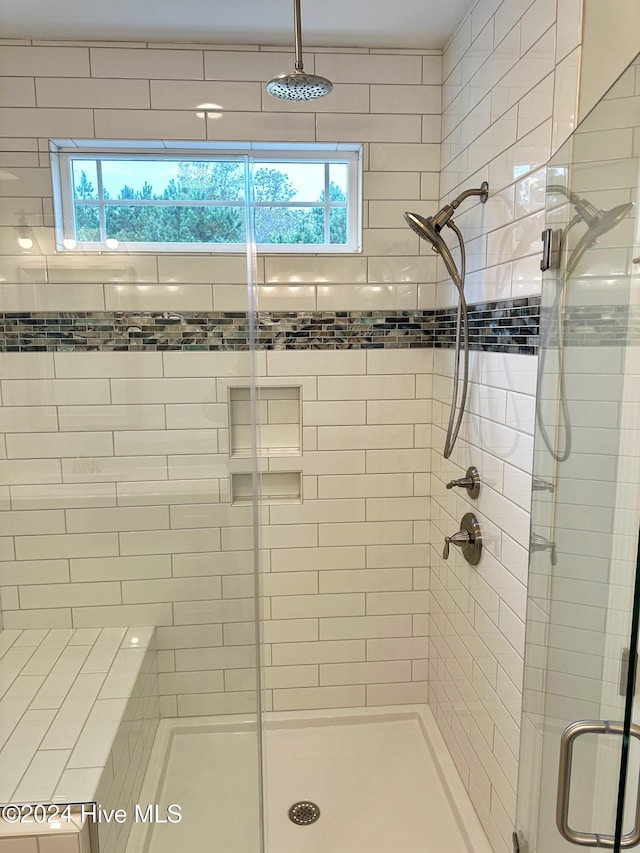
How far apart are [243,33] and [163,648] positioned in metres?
2.31

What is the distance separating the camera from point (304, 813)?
6.64 feet

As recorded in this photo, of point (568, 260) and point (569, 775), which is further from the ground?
point (568, 260)

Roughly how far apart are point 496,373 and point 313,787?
5.41 ft

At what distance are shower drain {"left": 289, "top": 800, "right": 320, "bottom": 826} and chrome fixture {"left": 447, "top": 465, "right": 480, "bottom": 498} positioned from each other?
4.05 ft

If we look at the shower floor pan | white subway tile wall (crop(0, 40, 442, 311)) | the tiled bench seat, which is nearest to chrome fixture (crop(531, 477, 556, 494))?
white subway tile wall (crop(0, 40, 442, 311))

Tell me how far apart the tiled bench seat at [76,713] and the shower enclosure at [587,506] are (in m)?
1.17

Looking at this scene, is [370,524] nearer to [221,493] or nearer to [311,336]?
[221,493]

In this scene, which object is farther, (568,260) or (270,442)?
(270,442)

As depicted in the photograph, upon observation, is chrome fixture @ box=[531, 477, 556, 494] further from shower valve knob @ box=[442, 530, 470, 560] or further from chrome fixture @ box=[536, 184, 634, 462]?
shower valve knob @ box=[442, 530, 470, 560]

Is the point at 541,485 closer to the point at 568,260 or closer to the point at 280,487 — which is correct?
the point at 568,260

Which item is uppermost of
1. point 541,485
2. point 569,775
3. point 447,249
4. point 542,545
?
point 447,249

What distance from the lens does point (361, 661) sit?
99.3 inches

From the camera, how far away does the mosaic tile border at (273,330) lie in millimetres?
1683

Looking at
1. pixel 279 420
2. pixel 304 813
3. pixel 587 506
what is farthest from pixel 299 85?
pixel 304 813
